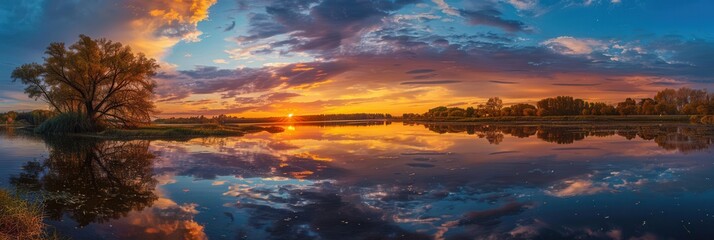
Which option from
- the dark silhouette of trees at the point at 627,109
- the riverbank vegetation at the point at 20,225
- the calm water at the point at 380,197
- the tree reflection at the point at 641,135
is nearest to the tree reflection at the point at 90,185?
the calm water at the point at 380,197

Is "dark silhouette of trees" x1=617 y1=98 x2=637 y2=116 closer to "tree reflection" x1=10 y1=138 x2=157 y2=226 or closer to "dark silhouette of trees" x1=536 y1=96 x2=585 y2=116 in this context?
"dark silhouette of trees" x1=536 y1=96 x2=585 y2=116

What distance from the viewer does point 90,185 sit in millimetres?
15312

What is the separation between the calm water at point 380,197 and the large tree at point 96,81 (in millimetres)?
34403

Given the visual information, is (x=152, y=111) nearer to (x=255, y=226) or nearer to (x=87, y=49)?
(x=87, y=49)

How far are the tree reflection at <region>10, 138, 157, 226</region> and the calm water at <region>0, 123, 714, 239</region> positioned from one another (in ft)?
0.18

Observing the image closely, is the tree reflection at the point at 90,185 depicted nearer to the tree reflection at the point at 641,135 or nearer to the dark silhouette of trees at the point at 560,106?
the tree reflection at the point at 641,135

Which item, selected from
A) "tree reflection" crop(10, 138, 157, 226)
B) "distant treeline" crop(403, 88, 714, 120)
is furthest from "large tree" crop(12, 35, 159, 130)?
"distant treeline" crop(403, 88, 714, 120)

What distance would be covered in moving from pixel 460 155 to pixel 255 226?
16662 mm

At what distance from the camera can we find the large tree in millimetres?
51906

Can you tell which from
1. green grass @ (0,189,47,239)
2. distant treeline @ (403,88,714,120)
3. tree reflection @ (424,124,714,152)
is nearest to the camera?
green grass @ (0,189,47,239)

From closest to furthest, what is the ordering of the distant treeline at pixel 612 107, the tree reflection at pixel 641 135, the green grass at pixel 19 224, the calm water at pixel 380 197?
the green grass at pixel 19 224
the calm water at pixel 380 197
the tree reflection at pixel 641 135
the distant treeline at pixel 612 107

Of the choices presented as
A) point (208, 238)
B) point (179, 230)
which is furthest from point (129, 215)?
point (208, 238)

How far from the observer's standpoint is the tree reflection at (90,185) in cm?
1153

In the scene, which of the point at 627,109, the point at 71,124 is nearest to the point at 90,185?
the point at 71,124
